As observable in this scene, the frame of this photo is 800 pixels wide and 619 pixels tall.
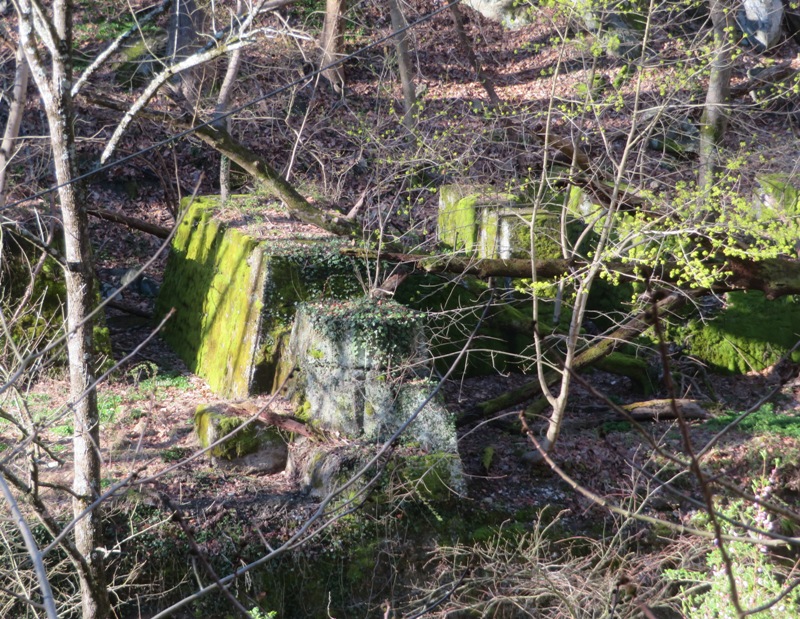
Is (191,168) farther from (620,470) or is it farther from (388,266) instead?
(620,470)

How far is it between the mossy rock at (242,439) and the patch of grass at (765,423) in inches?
209

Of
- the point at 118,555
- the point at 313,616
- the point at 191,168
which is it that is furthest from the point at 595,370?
the point at 191,168

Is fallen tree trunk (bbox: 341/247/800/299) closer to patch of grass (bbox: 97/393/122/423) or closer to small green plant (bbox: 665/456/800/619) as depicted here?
patch of grass (bbox: 97/393/122/423)

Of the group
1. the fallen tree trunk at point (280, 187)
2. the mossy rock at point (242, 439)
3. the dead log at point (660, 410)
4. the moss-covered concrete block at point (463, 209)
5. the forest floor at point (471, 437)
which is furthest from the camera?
the moss-covered concrete block at point (463, 209)

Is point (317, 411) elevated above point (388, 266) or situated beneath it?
situated beneath

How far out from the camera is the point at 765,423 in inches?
399

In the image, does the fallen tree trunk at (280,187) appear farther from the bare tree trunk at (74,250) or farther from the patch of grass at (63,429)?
the bare tree trunk at (74,250)

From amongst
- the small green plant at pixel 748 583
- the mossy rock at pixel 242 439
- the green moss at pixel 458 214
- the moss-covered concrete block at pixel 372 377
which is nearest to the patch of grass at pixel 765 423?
the moss-covered concrete block at pixel 372 377

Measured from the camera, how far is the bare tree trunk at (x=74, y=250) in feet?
→ 18.7

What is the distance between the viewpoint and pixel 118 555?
24.1 ft

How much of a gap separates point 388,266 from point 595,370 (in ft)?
13.8

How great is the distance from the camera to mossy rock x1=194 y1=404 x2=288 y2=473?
853 centimetres

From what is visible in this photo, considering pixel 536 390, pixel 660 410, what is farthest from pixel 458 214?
pixel 660 410

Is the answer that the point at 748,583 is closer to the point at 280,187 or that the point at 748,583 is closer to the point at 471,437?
the point at 471,437
